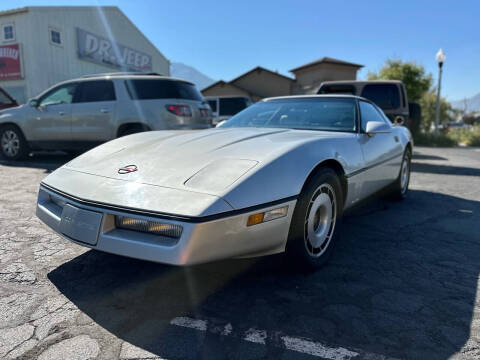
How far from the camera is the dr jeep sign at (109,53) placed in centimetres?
1748

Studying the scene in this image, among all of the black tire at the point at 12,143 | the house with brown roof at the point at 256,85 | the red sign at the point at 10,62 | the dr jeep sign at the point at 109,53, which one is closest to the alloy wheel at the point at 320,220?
the black tire at the point at 12,143

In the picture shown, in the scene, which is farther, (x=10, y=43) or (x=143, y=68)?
(x=143, y=68)

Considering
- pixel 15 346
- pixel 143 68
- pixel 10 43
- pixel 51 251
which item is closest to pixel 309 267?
pixel 15 346

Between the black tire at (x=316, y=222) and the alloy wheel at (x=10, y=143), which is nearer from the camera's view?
the black tire at (x=316, y=222)

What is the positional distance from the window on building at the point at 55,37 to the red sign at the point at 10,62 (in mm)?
1492

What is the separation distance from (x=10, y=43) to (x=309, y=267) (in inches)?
694

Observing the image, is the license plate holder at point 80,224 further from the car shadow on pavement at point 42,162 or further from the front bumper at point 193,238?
the car shadow on pavement at point 42,162

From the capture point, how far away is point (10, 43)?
15.2 metres

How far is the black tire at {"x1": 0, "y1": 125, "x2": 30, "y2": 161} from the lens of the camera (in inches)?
271

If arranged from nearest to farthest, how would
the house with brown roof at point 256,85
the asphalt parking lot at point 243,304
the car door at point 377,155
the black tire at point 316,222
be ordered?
the asphalt parking lot at point 243,304
the black tire at point 316,222
the car door at point 377,155
the house with brown roof at point 256,85

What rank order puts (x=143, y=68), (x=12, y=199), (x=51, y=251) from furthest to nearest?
(x=143, y=68)
(x=12, y=199)
(x=51, y=251)

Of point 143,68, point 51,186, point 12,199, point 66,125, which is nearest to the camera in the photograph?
point 51,186

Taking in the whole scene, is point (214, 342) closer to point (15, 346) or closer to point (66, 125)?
point (15, 346)

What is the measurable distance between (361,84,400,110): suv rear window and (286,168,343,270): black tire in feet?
20.6
